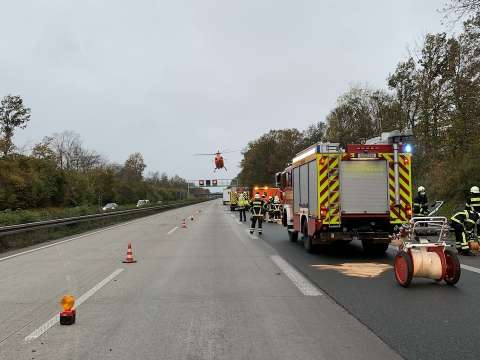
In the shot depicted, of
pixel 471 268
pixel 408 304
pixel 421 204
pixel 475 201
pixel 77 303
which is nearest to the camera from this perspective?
pixel 408 304

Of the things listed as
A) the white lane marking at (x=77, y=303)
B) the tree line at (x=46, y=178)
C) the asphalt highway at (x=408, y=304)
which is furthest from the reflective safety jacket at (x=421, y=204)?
the tree line at (x=46, y=178)

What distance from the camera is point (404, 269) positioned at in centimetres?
792

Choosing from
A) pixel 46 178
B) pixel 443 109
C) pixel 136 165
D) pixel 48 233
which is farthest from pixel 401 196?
pixel 136 165

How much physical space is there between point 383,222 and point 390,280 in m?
3.27

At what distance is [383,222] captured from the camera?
1168 cm

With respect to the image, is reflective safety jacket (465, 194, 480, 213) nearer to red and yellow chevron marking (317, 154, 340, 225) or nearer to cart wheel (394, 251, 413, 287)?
red and yellow chevron marking (317, 154, 340, 225)

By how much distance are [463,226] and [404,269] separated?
4.88m

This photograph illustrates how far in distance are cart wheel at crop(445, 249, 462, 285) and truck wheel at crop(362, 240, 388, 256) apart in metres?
4.32

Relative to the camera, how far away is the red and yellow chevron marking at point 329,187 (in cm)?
1148

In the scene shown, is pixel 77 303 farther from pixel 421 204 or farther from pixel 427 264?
pixel 421 204

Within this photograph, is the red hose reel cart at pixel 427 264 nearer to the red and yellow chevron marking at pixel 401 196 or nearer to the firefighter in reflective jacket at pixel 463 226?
the red and yellow chevron marking at pixel 401 196

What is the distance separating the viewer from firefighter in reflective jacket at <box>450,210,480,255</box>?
465 inches

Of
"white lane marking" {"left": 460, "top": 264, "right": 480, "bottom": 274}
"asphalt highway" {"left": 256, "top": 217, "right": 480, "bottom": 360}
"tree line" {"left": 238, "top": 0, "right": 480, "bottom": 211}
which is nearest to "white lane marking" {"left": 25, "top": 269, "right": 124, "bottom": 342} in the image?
"asphalt highway" {"left": 256, "top": 217, "right": 480, "bottom": 360}

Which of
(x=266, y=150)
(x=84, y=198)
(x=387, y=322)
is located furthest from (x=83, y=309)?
(x=266, y=150)
